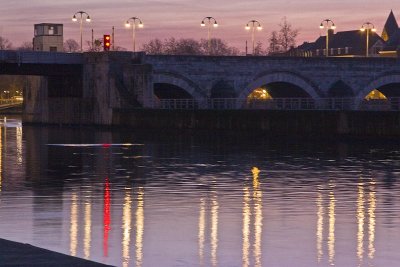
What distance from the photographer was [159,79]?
8962 centimetres

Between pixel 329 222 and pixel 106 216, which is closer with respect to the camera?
pixel 329 222

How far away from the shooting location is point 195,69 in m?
92.7

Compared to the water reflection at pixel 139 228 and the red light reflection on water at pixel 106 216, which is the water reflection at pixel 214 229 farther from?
the red light reflection on water at pixel 106 216

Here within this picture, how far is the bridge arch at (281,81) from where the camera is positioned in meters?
97.0

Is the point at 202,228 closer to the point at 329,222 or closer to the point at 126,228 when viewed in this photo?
the point at 126,228

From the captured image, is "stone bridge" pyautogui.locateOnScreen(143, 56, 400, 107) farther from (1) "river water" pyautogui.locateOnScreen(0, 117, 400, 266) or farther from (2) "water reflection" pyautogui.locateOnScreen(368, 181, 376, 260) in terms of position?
(2) "water reflection" pyautogui.locateOnScreen(368, 181, 376, 260)

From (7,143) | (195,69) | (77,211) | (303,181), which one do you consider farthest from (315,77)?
(77,211)

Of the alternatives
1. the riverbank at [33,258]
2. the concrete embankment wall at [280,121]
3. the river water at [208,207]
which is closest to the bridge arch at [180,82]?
the concrete embankment wall at [280,121]

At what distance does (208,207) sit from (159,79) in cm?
6778

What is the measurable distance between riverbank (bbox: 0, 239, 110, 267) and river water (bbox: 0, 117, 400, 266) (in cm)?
173

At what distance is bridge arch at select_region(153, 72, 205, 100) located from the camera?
89750 mm

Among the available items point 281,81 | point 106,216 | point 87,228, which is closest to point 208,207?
point 106,216

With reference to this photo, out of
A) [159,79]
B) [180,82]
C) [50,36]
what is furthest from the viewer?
[50,36]

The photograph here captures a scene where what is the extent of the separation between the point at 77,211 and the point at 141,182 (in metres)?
7.47
